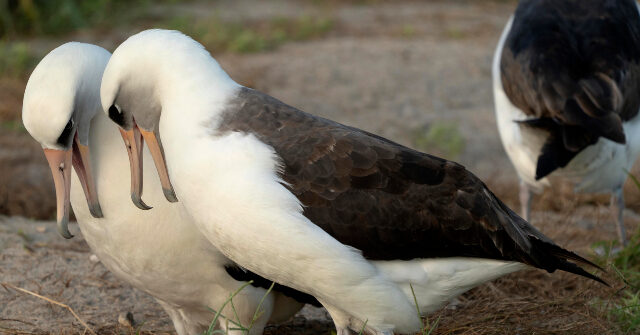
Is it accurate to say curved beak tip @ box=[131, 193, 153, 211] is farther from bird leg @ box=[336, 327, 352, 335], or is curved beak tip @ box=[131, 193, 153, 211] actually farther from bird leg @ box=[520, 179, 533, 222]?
bird leg @ box=[520, 179, 533, 222]

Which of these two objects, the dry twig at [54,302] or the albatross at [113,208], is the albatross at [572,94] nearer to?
the albatross at [113,208]

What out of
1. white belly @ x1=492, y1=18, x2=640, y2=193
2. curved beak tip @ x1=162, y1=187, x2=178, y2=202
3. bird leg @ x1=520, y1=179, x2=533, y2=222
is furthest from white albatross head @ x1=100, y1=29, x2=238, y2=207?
bird leg @ x1=520, y1=179, x2=533, y2=222

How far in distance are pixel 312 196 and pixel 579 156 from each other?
2610mm

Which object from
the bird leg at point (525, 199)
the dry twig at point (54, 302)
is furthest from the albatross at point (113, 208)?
the bird leg at point (525, 199)

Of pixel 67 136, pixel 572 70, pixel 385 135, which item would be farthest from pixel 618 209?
pixel 67 136

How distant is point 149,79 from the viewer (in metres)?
3.41

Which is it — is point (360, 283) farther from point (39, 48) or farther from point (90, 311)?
point (39, 48)

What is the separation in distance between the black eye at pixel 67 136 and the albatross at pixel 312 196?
0.18m

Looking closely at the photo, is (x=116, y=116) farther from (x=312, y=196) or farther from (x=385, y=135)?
(x=385, y=135)

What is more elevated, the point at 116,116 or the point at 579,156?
the point at 116,116

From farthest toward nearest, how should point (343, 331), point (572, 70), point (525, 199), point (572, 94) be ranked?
point (525, 199)
point (572, 70)
point (572, 94)
point (343, 331)

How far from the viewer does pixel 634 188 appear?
691cm

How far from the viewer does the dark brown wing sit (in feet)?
10.8

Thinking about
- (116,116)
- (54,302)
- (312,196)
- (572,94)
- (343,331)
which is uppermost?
(116,116)
